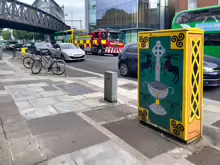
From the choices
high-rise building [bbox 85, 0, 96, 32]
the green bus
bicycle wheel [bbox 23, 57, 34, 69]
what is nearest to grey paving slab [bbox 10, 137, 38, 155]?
the green bus

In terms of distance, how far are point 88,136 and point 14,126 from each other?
1599mm

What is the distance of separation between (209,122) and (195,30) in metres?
2.21

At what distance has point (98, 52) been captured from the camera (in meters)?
26.4

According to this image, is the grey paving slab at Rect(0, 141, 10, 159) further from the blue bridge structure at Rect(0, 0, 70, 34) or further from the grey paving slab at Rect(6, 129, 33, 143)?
the blue bridge structure at Rect(0, 0, 70, 34)

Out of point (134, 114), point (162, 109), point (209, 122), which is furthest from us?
point (134, 114)

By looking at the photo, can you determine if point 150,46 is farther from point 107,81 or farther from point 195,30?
point 107,81

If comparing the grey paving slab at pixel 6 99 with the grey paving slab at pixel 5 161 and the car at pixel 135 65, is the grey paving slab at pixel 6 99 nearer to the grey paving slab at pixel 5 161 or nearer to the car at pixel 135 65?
the grey paving slab at pixel 5 161

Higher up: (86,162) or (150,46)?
(150,46)

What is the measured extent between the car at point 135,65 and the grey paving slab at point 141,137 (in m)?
4.24

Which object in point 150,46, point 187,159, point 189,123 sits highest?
point 150,46

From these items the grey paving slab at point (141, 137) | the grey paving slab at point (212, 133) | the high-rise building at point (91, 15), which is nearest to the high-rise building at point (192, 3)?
the high-rise building at point (91, 15)

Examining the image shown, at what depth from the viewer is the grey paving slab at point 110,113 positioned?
505cm

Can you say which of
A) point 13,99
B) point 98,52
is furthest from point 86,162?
point 98,52

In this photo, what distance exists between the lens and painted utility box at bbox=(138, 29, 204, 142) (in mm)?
3619
